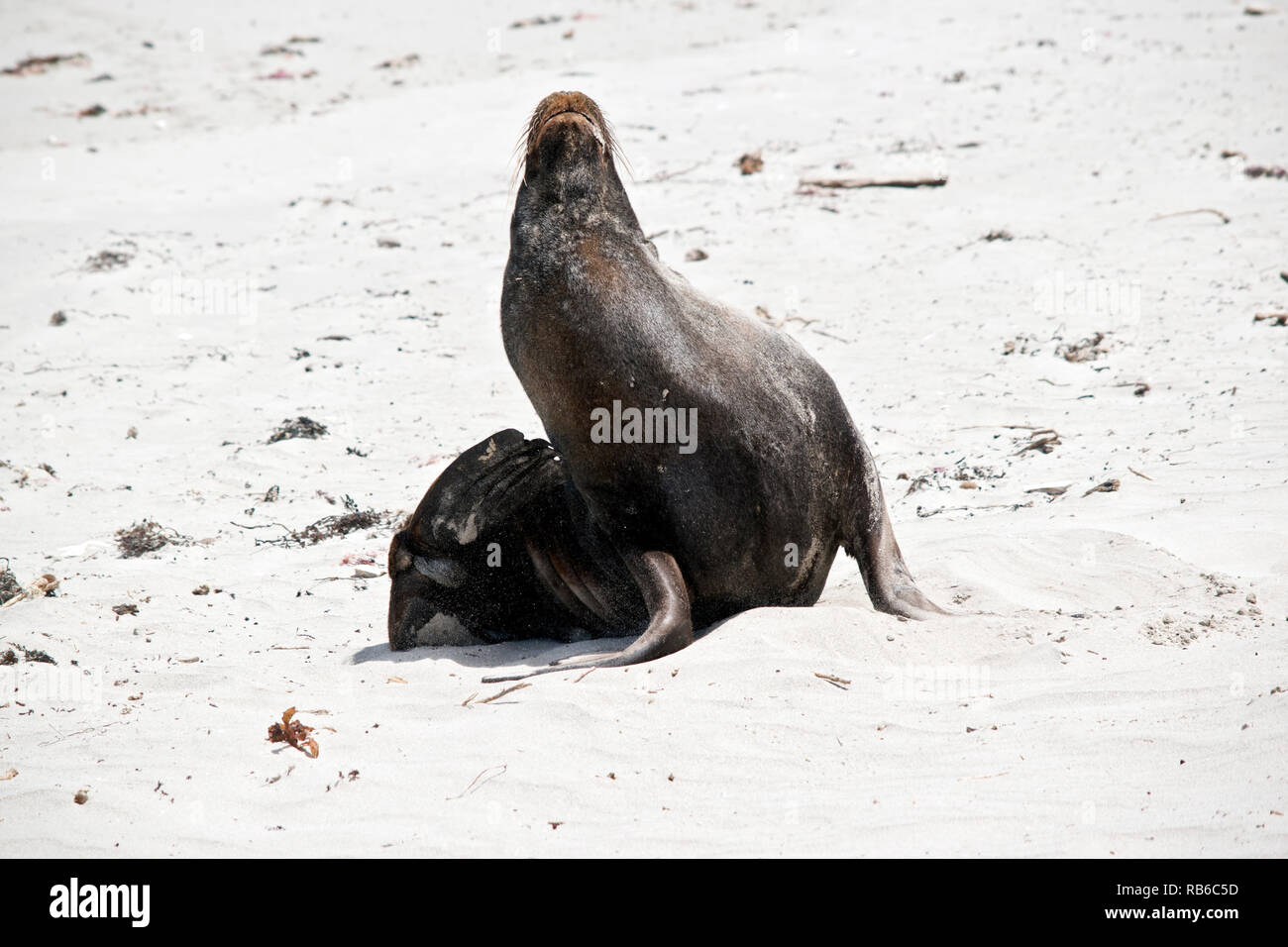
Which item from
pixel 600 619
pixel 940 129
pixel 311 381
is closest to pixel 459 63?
pixel 940 129

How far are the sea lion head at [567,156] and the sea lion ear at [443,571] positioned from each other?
1493 millimetres

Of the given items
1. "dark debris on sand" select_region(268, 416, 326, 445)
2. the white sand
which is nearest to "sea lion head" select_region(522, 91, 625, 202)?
the white sand

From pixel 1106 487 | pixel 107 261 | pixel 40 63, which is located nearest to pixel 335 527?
pixel 1106 487

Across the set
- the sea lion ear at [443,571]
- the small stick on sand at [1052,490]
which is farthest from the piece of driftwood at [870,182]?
the sea lion ear at [443,571]

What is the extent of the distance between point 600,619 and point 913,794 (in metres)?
2.13

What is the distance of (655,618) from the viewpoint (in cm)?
430

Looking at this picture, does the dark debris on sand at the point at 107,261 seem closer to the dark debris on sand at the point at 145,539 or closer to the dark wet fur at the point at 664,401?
the dark debris on sand at the point at 145,539

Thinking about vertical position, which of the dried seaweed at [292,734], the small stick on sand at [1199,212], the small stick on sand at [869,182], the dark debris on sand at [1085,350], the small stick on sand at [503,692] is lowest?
the small stick on sand at [503,692]

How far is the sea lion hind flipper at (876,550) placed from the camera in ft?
14.9

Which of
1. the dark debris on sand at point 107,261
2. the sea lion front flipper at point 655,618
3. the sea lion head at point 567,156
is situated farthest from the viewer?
the dark debris on sand at point 107,261

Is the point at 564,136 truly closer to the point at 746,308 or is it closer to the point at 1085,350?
the point at 1085,350

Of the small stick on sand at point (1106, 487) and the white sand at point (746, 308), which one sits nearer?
the white sand at point (746, 308)

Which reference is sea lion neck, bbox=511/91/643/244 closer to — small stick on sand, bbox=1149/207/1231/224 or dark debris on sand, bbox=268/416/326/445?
dark debris on sand, bbox=268/416/326/445

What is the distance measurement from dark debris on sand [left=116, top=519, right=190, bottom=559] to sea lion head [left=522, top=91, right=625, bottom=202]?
3120 mm
